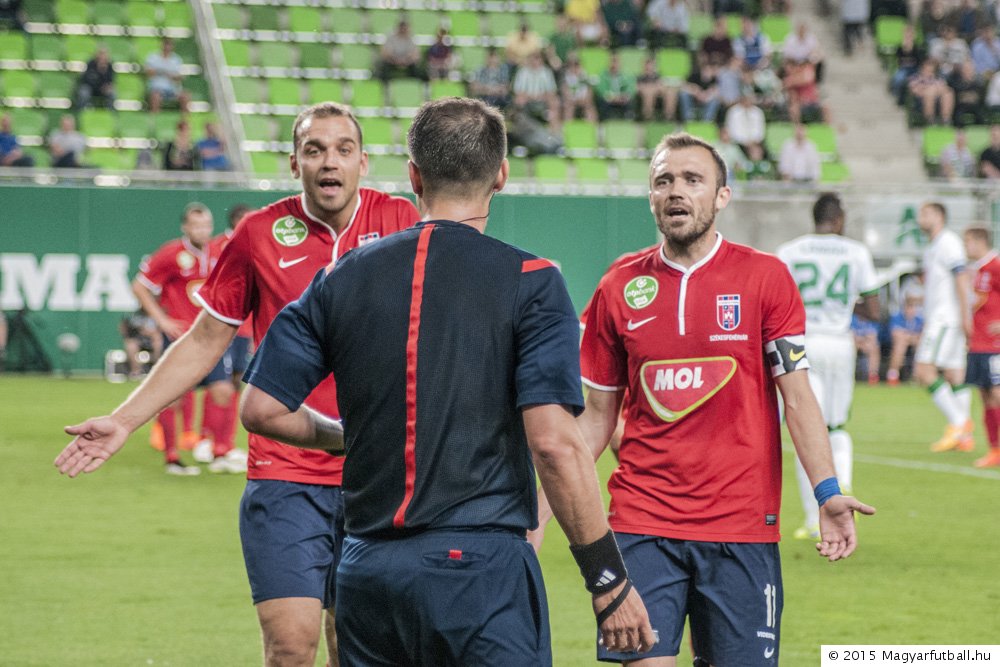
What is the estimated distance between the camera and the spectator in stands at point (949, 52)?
31.5m

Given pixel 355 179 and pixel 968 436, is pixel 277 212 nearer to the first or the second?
pixel 355 179

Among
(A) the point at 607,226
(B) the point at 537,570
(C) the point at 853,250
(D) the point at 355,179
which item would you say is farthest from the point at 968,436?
(B) the point at 537,570

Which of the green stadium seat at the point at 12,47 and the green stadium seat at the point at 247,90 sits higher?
the green stadium seat at the point at 12,47

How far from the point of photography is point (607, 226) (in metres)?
25.5

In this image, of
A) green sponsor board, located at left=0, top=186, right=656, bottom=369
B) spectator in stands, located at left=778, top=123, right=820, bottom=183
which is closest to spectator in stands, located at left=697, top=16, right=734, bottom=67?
spectator in stands, located at left=778, top=123, right=820, bottom=183

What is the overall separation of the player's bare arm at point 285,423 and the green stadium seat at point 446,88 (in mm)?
25208

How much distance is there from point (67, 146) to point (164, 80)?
3376mm

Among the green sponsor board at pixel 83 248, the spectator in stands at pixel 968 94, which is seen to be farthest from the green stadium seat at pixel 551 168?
the spectator in stands at pixel 968 94

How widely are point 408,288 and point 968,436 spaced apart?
14.9 metres

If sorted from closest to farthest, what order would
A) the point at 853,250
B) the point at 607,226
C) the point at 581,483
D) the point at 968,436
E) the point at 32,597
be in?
the point at 581,483, the point at 32,597, the point at 853,250, the point at 968,436, the point at 607,226

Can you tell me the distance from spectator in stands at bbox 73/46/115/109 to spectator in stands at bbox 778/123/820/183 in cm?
1249

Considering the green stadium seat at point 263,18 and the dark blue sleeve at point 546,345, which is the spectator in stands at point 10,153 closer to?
the green stadium seat at point 263,18

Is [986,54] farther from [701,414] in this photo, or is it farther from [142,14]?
[701,414]

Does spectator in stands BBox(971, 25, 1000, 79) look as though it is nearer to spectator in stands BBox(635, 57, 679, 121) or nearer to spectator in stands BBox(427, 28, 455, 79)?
spectator in stands BBox(635, 57, 679, 121)
